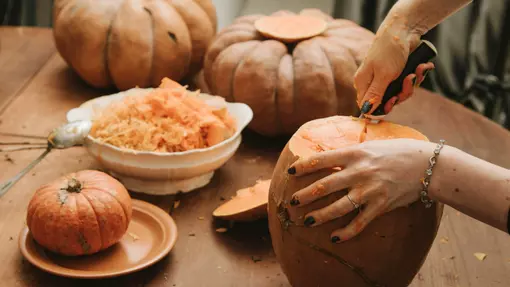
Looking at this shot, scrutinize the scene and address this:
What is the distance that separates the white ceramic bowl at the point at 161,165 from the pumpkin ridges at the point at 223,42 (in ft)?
1.22

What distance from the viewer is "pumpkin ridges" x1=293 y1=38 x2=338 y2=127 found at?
1660 mm

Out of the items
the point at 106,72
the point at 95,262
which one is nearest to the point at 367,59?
the point at 95,262

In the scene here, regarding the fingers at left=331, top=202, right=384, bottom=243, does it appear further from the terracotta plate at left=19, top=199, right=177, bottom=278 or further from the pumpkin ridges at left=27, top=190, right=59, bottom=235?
the pumpkin ridges at left=27, top=190, right=59, bottom=235

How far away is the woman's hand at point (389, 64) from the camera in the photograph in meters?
1.15

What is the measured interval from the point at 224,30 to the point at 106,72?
1.24 feet

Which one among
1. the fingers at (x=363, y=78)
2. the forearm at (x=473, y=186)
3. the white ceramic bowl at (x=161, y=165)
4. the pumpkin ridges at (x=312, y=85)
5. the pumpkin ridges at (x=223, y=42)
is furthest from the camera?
the pumpkin ridges at (x=223, y=42)

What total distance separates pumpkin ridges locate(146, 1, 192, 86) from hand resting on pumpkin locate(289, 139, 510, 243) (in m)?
1.00

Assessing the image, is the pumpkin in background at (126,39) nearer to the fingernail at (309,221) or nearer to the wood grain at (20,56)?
the wood grain at (20,56)

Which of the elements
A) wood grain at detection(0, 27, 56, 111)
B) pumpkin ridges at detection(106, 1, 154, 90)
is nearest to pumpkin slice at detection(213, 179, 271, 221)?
pumpkin ridges at detection(106, 1, 154, 90)

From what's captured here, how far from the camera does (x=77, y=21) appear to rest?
1.87 meters

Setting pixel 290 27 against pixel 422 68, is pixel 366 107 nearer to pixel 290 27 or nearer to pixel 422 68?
pixel 422 68

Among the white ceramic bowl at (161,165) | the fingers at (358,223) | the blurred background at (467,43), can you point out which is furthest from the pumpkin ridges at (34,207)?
the blurred background at (467,43)

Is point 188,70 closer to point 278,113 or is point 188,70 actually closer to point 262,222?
point 278,113

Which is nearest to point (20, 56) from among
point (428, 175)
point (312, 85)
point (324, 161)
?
point (312, 85)
